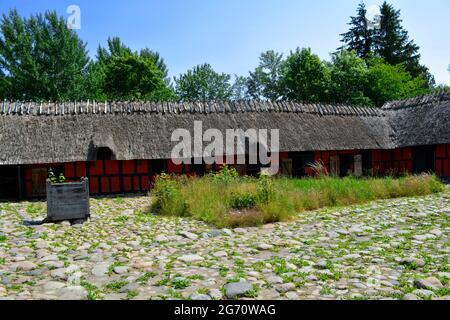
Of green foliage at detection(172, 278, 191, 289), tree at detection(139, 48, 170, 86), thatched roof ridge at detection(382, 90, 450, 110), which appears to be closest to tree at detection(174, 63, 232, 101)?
tree at detection(139, 48, 170, 86)

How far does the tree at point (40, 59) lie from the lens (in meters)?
32.2

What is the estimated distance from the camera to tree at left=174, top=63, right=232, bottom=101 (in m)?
44.9

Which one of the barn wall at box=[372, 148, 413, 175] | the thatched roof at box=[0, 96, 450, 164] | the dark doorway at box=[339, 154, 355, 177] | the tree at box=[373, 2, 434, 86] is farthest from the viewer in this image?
the tree at box=[373, 2, 434, 86]

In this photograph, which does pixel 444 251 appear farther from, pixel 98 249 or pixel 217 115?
pixel 217 115

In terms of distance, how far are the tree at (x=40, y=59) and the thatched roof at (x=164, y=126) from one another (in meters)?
17.8

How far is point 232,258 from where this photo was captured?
6.14 metres

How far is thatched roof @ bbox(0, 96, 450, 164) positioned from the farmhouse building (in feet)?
0.14

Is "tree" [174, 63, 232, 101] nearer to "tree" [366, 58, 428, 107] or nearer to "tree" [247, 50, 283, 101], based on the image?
"tree" [247, 50, 283, 101]

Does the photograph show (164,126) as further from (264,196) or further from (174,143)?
(264,196)

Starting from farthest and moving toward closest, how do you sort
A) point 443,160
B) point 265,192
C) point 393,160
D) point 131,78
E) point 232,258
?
1. point 131,78
2. point 393,160
3. point 443,160
4. point 265,192
5. point 232,258

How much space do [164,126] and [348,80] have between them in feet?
64.8

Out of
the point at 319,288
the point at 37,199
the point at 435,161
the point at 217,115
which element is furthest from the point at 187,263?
the point at 435,161

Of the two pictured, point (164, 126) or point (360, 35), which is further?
point (360, 35)

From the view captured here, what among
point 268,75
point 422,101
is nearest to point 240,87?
point 268,75
